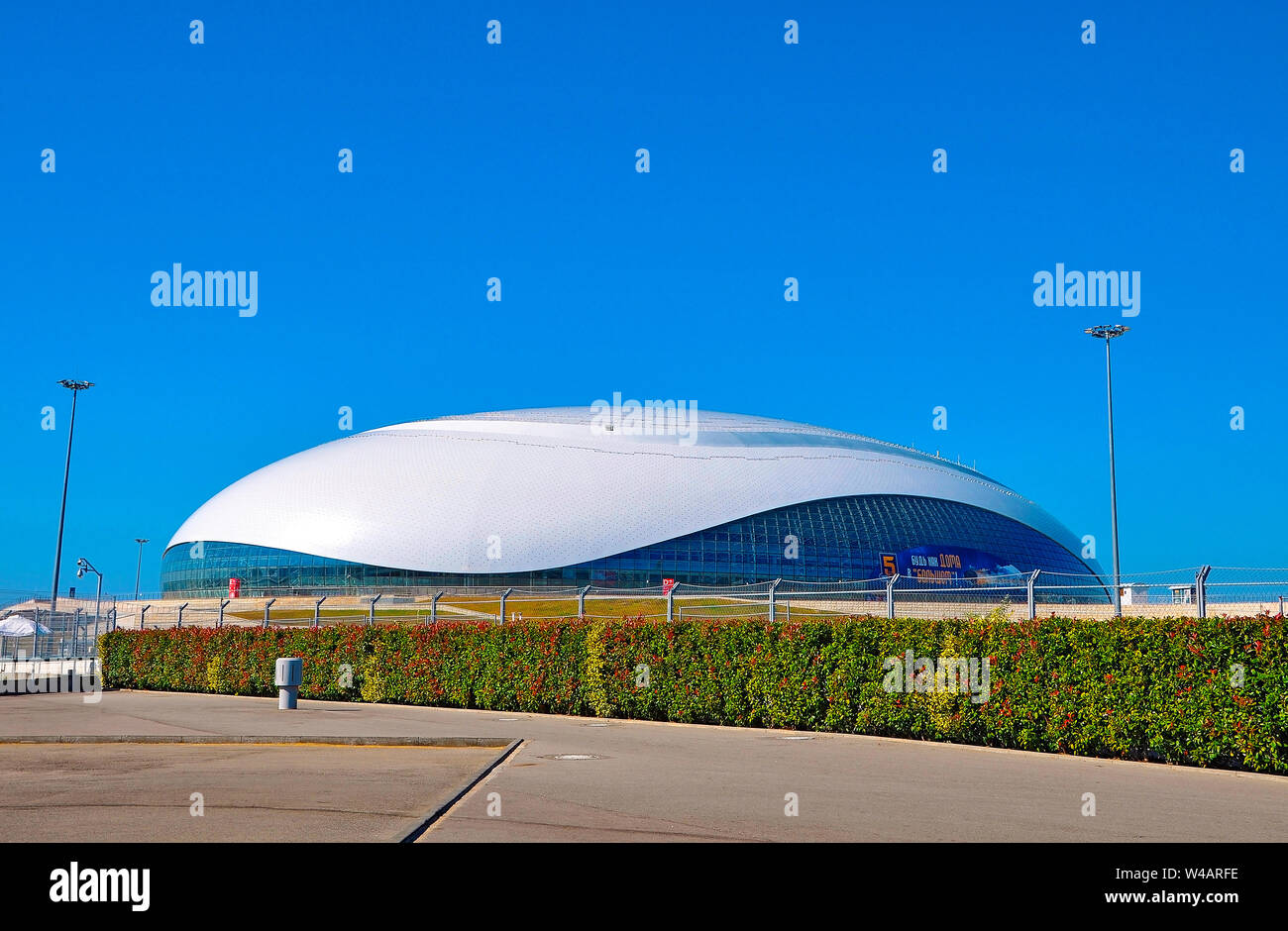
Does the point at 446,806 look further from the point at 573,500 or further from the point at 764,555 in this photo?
the point at 573,500

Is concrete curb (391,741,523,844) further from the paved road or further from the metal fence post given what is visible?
the metal fence post

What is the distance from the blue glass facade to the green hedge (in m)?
40.0

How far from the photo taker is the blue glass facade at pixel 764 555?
66.6 m

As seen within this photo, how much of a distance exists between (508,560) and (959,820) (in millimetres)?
59394


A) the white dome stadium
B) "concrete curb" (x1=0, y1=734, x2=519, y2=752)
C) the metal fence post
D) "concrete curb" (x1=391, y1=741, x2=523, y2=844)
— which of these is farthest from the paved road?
the white dome stadium

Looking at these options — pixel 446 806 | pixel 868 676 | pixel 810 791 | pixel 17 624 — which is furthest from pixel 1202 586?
pixel 17 624

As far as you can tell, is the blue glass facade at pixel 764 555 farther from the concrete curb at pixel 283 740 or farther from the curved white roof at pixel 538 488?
the concrete curb at pixel 283 740

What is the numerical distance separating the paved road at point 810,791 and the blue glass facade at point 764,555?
1926 inches

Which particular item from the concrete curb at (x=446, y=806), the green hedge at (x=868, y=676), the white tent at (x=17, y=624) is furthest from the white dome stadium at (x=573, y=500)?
the concrete curb at (x=446, y=806)

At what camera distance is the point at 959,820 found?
8555 millimetres

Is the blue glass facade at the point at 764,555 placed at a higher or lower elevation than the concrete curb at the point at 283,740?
higher

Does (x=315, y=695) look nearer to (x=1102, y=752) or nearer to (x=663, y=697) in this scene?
(x=663, y=697)

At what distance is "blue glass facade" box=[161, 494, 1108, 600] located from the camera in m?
66.6

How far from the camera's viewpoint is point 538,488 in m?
70.5
